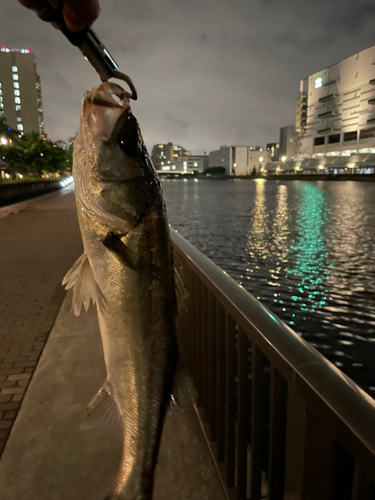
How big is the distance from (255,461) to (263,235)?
756 inches

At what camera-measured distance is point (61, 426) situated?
322cm

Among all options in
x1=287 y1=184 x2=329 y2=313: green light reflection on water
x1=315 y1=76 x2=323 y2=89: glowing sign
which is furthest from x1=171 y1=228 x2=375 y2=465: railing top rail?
x1=315 y1=76 x2=323 y2=89: glowing sign

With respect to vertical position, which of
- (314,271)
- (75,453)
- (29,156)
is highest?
(29,156)

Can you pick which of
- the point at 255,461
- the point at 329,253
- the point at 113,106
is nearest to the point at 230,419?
the point at 255,461

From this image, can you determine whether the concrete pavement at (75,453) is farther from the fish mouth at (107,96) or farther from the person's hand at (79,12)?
the person's hand at (79,12)

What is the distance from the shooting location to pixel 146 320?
1701 millimetres

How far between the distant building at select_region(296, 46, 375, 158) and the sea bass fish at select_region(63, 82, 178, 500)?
342 ft

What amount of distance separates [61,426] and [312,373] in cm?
267

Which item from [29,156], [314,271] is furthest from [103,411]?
[29,156]

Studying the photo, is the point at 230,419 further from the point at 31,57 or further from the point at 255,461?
the point at 31,57

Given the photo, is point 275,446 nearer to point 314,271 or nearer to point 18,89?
point 314,271

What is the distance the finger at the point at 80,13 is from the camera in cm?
161

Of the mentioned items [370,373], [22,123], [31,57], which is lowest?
[370,373]

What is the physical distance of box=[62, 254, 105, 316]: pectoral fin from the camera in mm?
1689
